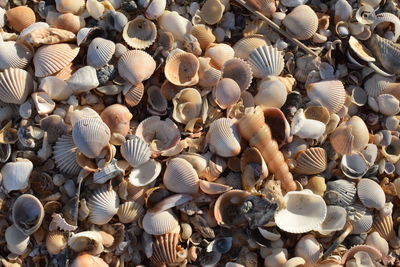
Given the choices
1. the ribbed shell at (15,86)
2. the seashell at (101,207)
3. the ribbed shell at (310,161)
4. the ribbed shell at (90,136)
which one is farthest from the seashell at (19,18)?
the ribbed shell at (310,161)

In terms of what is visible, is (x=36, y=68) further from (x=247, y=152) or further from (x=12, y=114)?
(x=247, y=152)

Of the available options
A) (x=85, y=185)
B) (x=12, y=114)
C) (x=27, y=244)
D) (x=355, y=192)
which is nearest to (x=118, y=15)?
(x=12, y=114)

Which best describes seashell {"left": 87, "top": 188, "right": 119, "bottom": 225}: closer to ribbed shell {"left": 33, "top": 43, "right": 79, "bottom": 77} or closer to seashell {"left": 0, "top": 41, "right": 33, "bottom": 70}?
ribbed shell {"left": 33, "top": 43, "right": 79, "bottom": 77}

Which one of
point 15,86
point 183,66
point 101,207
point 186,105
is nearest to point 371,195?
point 186,105

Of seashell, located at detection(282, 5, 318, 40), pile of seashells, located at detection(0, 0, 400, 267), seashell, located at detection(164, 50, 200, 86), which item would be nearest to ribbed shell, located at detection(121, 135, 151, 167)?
pile of seashells, located at detection(0, 0, 400, 267)

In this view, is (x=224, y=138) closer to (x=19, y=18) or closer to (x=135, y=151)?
(x=135, y=151)

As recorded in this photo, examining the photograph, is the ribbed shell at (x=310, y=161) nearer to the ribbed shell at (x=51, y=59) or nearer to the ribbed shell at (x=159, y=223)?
the ribbed shell at (x=159, y=223)
